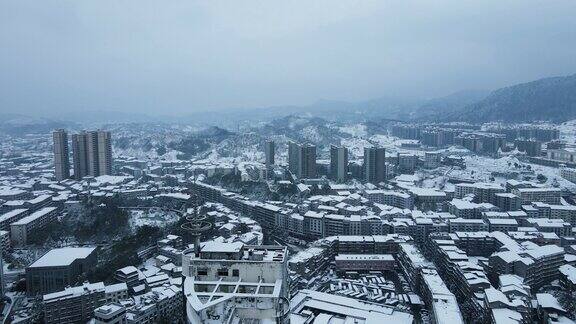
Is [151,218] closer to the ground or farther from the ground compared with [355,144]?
closer to the ground

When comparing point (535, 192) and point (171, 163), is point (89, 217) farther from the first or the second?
point (535, 192)

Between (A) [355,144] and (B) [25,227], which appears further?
(A) [355,144]

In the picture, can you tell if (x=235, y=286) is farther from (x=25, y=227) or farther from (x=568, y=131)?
(x=568, y=131)

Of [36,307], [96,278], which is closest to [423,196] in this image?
[96,278]

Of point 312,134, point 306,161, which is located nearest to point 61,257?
point 306,161

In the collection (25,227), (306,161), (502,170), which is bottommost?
(25,227)
